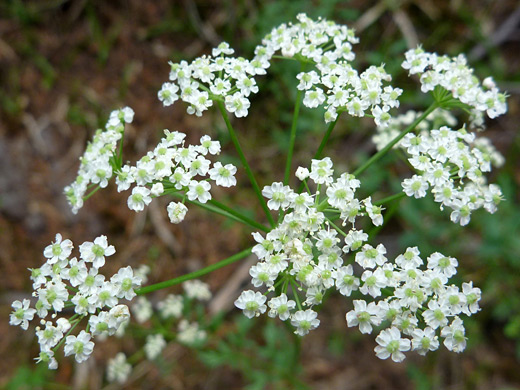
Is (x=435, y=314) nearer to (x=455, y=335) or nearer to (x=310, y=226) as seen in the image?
(x=455, y=335)

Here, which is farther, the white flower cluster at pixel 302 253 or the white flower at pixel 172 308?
the white flower at pixel 172 308

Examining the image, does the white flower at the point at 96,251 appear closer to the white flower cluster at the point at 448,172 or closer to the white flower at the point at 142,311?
the white flower at the point at 142,311

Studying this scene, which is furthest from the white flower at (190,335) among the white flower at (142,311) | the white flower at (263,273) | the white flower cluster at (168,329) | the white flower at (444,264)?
the white flower at (444,264)

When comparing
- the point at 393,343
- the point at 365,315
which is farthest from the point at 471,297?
the point at 365,315

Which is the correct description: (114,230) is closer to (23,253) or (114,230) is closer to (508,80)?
(23,253)

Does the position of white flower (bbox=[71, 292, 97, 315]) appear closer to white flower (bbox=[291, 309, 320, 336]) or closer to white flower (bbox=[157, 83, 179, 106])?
white flower (bbox=[291, 309, 320, 336])

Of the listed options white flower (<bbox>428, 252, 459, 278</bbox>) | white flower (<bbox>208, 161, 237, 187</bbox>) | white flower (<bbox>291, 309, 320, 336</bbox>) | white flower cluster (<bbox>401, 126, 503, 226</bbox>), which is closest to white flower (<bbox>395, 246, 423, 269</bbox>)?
white flower (<bbox>428, 252, 459, 278</bbox>)
